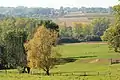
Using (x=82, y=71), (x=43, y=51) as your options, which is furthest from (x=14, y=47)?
(x=43, y=51)

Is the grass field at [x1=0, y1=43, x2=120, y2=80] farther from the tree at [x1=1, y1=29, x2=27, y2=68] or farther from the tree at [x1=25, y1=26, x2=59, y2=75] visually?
the tree at [x1=1, y1=29, x2=27, y2=68]

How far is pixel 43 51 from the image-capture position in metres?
64.7

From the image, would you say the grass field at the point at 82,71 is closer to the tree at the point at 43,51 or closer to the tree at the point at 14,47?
the tree at the point at 43,51

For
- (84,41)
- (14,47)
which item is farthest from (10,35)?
(84,41)

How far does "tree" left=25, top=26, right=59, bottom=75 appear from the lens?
209 feet

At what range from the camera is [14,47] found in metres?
87.8

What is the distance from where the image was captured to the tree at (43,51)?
209ft

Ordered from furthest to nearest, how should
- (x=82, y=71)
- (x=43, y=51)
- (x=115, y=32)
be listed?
(x=82, y=71) → (x=43, y=51) → (x=115, y=32)

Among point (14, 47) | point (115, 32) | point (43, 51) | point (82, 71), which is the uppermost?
point (115, 32)

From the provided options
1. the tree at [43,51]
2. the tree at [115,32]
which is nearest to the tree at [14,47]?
the tree at [43,51]

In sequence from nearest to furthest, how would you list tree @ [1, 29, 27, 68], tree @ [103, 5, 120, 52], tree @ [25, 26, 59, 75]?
tree @ [103, 5, 120, 52] → tree @ [25, 26, 59, 75] → tree @ [1, 29, 27, 68]

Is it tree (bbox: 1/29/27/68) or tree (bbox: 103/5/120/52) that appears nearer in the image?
tree (bbox: 103/5/120/52)

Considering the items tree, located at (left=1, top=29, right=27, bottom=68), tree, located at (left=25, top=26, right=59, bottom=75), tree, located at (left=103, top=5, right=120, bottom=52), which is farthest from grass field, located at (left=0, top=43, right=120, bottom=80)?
tree, located at (left=1, top=29, right=27, bottom=68)

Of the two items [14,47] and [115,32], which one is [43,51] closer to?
[14,47]
